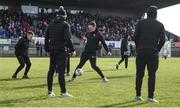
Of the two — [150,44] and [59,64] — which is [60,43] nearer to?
[59,64]

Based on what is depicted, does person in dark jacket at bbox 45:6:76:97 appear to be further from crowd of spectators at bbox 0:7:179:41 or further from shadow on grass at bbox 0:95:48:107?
crowd of spectators at bbox 0:7:179:41

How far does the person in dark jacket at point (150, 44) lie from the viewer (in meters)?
11.2

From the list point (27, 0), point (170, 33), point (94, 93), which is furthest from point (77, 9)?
point (94, 93)

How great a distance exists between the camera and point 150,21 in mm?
11211

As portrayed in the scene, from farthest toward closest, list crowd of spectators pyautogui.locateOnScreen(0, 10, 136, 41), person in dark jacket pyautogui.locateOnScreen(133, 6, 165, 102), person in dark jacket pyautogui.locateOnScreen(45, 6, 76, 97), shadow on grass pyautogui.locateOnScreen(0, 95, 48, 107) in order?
crowd of spectators pyautogui.locateOnScreen(0, 10, 136, 41) < person in dark jacket pyautogui.locateOnScreen(45, 6, 76, 97) < person in dark jacket pyautogui.locateOnScreen(133, 6, 165, 102) < shadow on grass pyautogui.locateOnScreen(0, 95, 48, 107)

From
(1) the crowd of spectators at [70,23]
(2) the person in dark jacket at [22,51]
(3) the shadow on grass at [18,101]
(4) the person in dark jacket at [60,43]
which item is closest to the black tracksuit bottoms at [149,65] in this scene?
(4) the person in dark jacket at [60,43]

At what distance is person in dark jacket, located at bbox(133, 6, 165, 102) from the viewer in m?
11.2

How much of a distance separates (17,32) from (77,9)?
56.9 ft

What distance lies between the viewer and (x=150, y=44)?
1123 centimetres

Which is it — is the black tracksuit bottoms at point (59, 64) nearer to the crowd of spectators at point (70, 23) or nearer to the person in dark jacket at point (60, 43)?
the person in dark jacket at point (60, 43)

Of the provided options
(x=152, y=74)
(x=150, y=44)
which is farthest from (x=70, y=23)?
(x=152, y=74)

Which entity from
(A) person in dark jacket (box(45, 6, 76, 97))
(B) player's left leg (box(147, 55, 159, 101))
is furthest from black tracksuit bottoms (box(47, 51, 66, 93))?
(B) player's left leg (box(147, 55, 159, 101))

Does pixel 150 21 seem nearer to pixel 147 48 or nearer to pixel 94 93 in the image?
pixel 147 48

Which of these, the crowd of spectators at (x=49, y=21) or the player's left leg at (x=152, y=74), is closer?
the player's left leg at (x=152, y=74)
